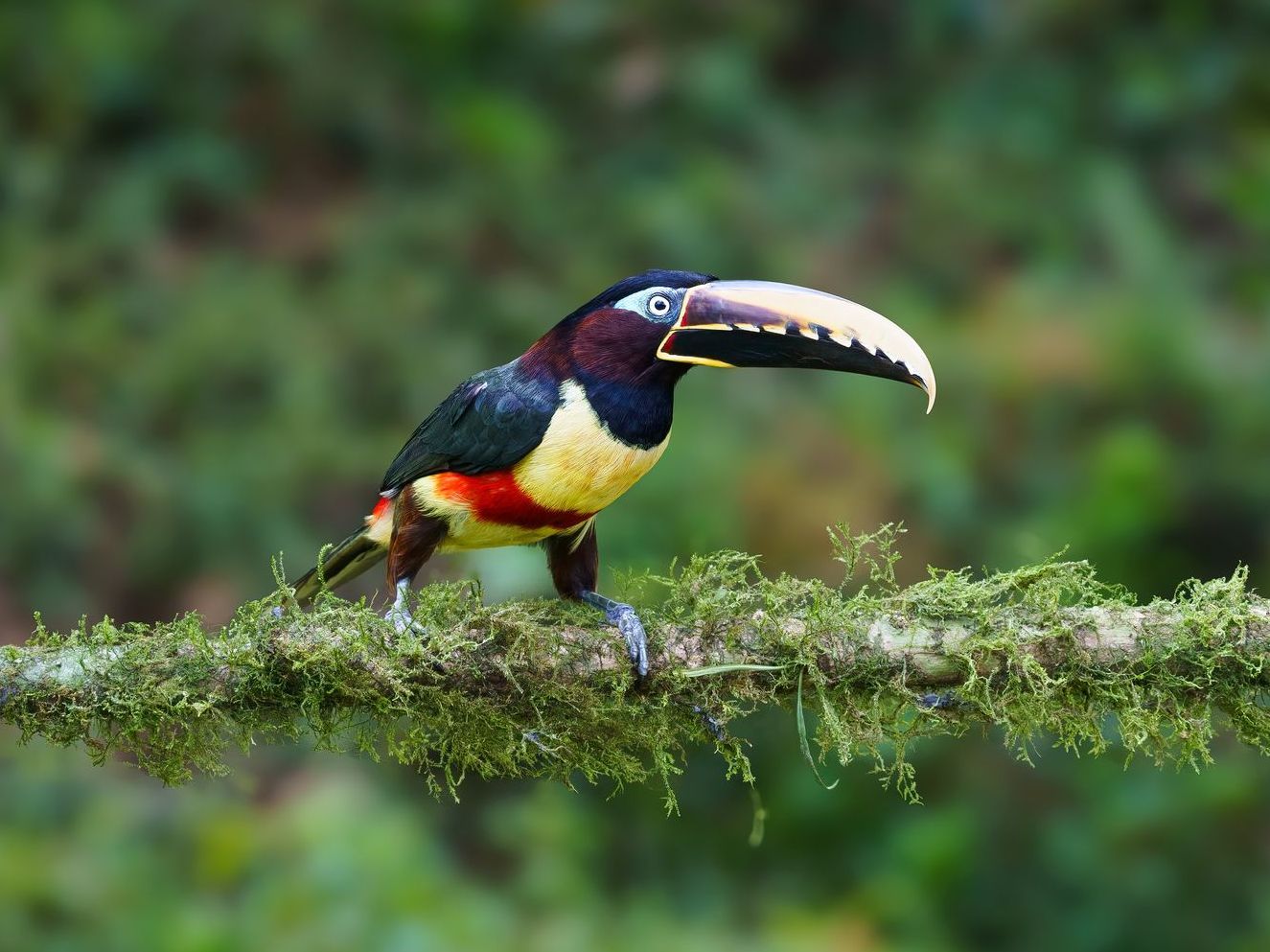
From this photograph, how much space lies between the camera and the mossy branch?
104 inches

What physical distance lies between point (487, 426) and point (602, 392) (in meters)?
0.26

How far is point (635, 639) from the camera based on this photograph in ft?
9.11

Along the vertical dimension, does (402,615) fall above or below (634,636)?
above

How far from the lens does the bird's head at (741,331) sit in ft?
9.95

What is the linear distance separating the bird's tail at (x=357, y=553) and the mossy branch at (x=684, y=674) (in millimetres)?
581

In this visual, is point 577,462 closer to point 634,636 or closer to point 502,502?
point 502,502

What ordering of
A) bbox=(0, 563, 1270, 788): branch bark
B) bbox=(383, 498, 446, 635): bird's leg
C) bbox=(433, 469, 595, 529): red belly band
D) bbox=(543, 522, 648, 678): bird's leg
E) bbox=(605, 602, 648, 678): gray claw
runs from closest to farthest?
bbox=(0, 563, 1270, 788): branch bark, bbox=(605, 602, 648, 678): gray claw, bbox=(433, 469, 595, 529): red belly band, bbox=(383, 498, 446, 635): bird's leg, bbox=(543, 522, 648, 678): bird's leg

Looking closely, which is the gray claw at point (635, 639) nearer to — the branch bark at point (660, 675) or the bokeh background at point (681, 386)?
the branch bark at point (660, 675)

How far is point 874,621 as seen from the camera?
271 cm

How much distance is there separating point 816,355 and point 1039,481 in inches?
120

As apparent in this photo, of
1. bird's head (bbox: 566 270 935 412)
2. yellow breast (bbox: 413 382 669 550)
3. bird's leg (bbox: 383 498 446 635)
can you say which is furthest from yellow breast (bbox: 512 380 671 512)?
bird's leg (bbox: 383 498 446 635)

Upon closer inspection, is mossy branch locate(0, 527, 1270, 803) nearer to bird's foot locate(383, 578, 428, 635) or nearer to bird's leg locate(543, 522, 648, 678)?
bird's foot locate(383, 578, 428, 635)

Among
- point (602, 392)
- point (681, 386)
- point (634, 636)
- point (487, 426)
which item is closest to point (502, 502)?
point (487, 426)

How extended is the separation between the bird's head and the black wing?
0.15m
